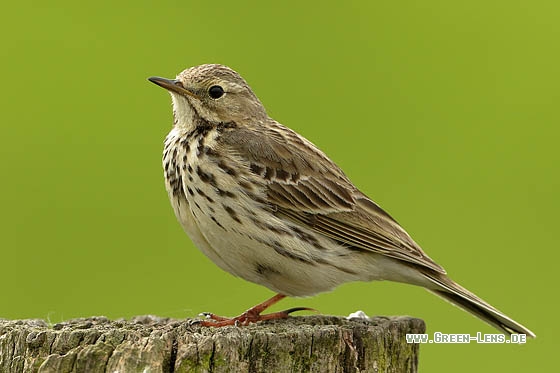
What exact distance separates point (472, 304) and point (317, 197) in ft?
4.55

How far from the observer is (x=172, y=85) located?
8.23m

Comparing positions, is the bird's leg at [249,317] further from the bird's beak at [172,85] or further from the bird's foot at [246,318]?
the bird's beak at [172,85]

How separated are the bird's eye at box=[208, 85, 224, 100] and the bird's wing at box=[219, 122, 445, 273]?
31 centimetres

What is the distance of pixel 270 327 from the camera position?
21.0 feet

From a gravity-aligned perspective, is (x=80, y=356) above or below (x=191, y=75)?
below

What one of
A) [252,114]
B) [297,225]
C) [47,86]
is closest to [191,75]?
[252,114]

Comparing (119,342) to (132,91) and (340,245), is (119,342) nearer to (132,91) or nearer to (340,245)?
(340,245)

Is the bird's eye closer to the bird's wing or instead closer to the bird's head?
the bird's head

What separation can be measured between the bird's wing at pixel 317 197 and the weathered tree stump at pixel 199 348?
1596 mm

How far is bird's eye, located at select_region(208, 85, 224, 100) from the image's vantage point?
8359 millimetres

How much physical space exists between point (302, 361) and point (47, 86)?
6.92 metres

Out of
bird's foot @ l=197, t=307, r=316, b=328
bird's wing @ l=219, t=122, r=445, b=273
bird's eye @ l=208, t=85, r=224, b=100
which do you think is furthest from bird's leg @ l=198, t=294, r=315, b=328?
bird's eye @ l=208, t=85, r=224, b=100

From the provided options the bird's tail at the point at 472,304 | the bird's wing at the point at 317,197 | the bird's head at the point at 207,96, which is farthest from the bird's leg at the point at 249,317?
the bird's head at the point at 207,96

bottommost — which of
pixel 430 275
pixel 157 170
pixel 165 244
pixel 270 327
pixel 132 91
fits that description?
pixel 270 327
